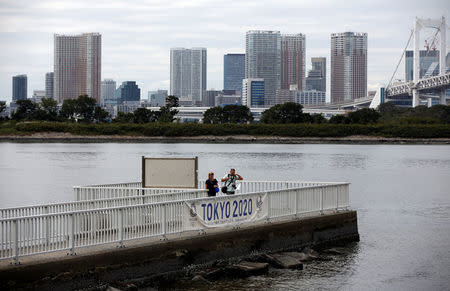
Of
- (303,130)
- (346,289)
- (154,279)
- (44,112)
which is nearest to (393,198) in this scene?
(346,289)

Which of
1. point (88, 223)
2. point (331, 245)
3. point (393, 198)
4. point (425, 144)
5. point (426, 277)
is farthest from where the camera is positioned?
point (425, 144)

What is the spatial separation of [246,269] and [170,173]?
4183mm

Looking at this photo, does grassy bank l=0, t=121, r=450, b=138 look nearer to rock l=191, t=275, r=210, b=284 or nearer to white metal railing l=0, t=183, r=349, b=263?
white metal railing l=0, t=183, r=349, b=263

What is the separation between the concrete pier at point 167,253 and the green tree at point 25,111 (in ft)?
525

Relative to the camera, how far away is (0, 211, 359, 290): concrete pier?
1584 cm

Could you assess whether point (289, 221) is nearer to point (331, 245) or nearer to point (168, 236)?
point (331, 245)

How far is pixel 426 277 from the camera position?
21.6 meters

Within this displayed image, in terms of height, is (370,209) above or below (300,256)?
below

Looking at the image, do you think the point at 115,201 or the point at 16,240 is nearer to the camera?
the point at 16,240

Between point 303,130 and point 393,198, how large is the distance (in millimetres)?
117463

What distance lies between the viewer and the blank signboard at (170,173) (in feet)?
73.7

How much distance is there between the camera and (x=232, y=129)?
551 feet

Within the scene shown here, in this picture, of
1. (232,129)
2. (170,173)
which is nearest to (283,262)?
(170,173)

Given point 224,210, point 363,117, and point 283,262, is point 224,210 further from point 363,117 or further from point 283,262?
point 363,117
